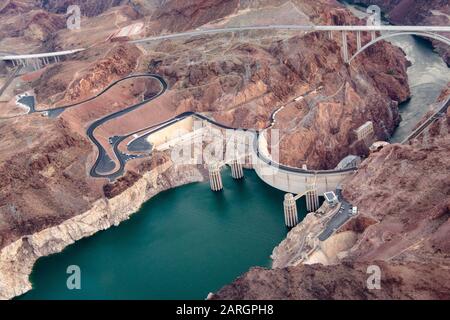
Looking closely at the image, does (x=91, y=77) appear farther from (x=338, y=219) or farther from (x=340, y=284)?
(x=340, y=284)

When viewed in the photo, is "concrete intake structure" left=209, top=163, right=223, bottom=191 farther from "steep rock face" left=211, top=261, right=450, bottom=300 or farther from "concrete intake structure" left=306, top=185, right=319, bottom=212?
"steep rock face" left=211, top=261, right=450, bottom=300

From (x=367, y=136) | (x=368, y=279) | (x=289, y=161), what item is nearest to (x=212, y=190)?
(x=289, y=161)

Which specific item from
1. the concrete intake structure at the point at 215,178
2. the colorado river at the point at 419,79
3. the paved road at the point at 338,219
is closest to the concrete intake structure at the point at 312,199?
the paved road at the point at 338,219

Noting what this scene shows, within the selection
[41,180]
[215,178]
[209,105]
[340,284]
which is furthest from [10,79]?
[340,284]

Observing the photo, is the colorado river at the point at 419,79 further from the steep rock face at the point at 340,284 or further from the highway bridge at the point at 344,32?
the steep rock face at the point at 340,284

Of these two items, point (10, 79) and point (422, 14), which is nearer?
point (10, 79)

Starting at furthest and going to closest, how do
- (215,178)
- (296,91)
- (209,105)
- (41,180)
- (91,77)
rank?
(91,77) < (209,105) < (296,91) < (215,178) < (41,180)
